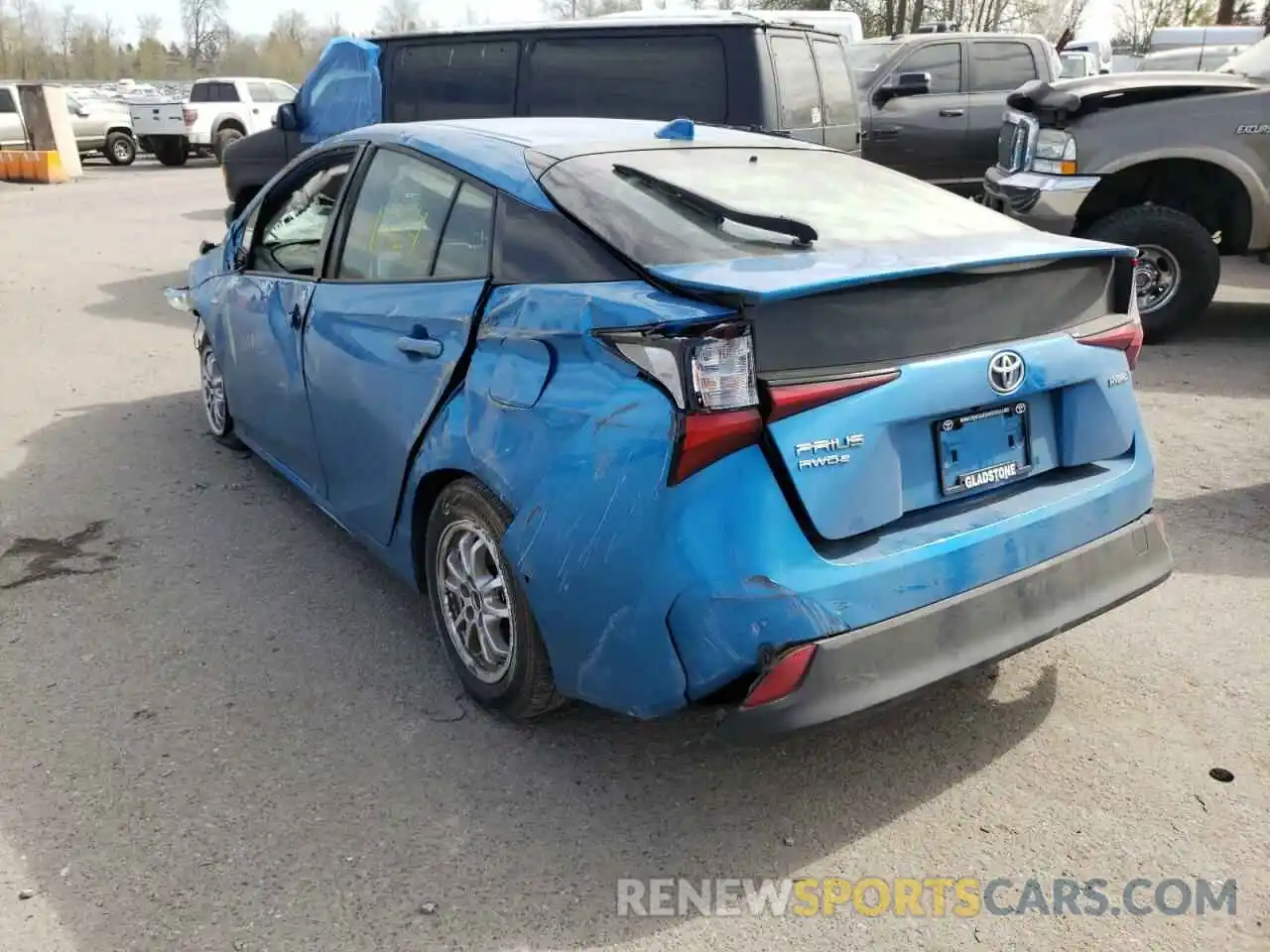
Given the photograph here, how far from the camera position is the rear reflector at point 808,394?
2332 mm

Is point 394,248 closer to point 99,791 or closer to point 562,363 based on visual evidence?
point 562,363

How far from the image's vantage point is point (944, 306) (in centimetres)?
257

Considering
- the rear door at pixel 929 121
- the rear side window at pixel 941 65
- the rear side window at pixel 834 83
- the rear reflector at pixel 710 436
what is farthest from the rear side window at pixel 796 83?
the rear reflector at pixel 710 436

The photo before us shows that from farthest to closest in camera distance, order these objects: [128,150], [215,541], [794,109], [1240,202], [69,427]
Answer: [128,150]
[794,109]
[1240,202]
[69,427]
[215,541]

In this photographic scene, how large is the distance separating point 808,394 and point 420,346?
1.26 metres

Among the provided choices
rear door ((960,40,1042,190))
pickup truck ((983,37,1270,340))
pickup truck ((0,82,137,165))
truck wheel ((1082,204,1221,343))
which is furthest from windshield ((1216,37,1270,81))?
pickup truck ((0,82,137,165))

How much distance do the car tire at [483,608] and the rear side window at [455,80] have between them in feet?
19.4

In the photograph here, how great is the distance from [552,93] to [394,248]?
5178 mm

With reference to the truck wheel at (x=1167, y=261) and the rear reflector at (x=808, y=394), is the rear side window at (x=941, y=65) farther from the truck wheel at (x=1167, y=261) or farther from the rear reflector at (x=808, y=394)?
the rear reflector at (x=808, y=394)

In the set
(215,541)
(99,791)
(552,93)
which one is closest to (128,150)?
(552,93)

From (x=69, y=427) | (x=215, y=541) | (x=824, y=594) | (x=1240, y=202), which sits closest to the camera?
(x=824, y=594)

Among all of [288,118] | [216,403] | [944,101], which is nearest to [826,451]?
[216,403]

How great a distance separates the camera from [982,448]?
2660 millimetres

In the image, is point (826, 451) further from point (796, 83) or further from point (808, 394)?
point (796, 83)
